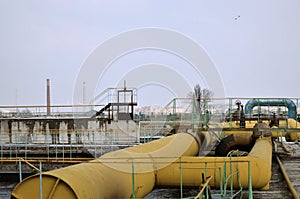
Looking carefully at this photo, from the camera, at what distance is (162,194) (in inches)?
397

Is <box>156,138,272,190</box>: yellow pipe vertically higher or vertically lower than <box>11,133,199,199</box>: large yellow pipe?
lower

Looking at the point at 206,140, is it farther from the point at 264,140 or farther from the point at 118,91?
the point at 118,91

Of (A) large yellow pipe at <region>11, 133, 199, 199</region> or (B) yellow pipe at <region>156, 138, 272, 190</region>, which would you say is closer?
(A) large yellow pipe at <region>11, 133, 199, 199</region>

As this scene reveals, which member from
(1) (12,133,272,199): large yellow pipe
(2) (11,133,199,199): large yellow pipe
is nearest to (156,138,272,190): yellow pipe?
(1) (12,133,272,199): large yellow pipe

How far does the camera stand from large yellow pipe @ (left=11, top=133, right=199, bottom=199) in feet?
14.5

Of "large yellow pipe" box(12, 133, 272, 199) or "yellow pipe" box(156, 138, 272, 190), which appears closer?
"large yellow pipe" box(12, 133, 272, 199)

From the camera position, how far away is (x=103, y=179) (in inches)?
194

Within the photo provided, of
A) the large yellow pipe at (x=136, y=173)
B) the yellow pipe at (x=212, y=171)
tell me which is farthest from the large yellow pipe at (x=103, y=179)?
the yellow pipe at (x=212, y=171)

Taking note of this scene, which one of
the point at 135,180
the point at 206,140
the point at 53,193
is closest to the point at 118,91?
the point at 206,140

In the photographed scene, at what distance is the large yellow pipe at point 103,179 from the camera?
443 centimetres

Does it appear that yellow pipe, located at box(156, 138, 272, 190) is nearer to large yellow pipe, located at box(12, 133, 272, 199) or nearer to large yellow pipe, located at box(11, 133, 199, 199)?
large yellow pipe, located at box(12, 133, 272, 199)

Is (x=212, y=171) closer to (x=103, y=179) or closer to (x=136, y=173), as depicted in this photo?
(x=136, y=173)

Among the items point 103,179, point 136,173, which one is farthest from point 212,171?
point 103,179

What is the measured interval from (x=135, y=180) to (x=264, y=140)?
646cm
